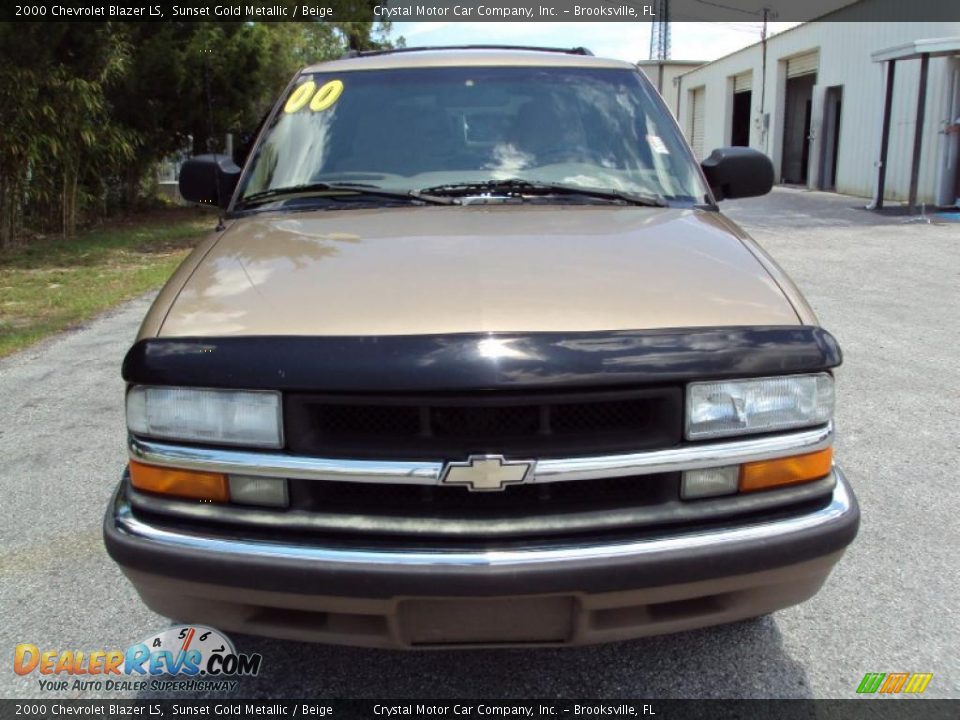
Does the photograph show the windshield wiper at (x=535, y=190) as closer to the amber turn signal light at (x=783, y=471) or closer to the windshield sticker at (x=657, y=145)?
the windshield sticker at (x=657, y=145)

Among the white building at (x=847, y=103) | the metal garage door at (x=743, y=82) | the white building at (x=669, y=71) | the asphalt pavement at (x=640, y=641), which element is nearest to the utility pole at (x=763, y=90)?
the white building at (x=847, y=103)

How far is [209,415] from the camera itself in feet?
6.23

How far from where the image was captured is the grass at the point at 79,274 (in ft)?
24.8

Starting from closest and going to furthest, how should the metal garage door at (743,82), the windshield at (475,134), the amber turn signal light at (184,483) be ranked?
the amber turn signal light at (184,483) → the windshield at (475,134) → the metal garage door at (743,82)

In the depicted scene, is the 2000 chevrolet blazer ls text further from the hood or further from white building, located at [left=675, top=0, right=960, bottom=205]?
white building, located at [left=675, top=0, right=960, bottom=205]

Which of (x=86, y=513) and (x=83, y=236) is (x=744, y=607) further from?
(x=83, y=236)

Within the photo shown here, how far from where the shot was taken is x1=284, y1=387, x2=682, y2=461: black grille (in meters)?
1.84

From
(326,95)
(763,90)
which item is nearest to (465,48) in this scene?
(326,95)

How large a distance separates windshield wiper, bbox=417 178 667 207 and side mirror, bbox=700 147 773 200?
0.69 m

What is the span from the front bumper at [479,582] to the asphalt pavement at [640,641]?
52 centimetres

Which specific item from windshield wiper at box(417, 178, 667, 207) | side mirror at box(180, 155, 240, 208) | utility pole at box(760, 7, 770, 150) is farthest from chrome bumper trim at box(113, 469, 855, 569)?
utility pole at box(760, 7, 770, 150)

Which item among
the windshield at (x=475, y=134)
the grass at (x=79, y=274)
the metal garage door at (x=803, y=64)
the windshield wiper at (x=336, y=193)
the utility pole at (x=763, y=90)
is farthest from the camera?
the utility pole at (x=763, y=90)

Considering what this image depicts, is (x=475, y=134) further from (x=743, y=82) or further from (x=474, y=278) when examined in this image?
(x=743, y=82)

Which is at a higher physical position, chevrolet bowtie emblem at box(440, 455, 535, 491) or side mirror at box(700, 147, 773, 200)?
side mirror at box(700, 147, 773, 200)
